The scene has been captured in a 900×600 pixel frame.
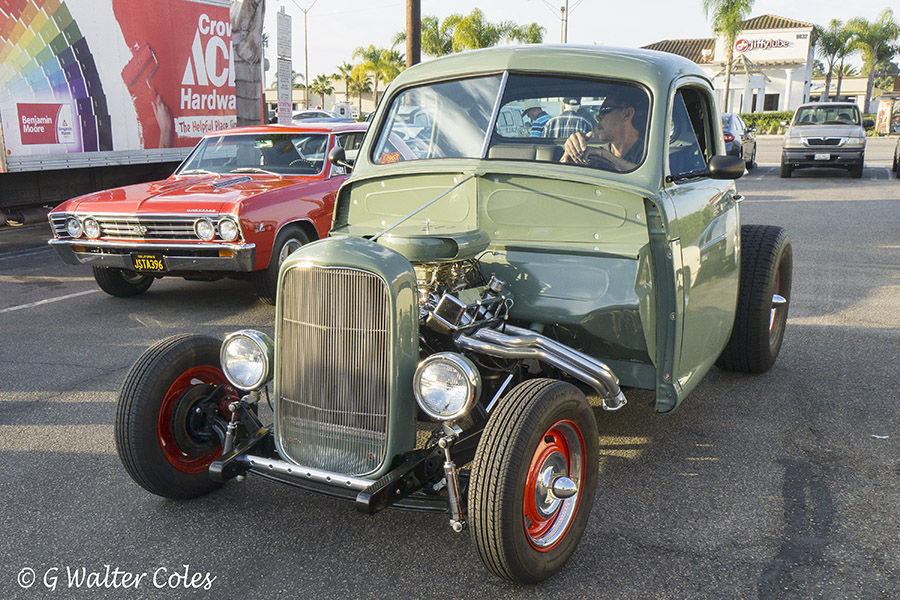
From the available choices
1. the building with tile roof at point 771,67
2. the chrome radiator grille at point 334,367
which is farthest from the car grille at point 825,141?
the building with tile roof at point 771,67

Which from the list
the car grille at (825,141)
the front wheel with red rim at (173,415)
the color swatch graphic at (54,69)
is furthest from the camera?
the car grille at (825,141)

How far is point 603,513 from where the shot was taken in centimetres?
349

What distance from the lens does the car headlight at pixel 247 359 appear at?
3205 millimetres

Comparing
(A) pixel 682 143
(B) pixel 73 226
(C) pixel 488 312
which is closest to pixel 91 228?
(B) pixel 73 226

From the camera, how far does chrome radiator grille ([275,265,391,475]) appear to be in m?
2.90

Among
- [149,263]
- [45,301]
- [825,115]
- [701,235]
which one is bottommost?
Result: [45,301]

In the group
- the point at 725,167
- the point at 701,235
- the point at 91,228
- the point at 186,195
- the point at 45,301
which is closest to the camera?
the point at 725,167

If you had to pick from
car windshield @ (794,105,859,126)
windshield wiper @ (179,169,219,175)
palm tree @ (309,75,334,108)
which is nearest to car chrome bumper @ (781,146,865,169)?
car windshield @ (794,105,859,126)

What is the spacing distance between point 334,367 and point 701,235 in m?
2.14

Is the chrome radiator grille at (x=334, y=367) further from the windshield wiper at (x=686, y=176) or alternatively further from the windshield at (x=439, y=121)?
the windshield wiper at (x=686, y=176)

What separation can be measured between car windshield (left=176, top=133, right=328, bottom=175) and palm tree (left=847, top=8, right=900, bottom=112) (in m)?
69.6

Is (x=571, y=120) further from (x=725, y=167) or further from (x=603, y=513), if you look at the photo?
(x=603, y=513)

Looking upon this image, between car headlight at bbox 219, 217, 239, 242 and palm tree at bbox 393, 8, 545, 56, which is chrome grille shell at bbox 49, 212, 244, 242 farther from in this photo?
palm tree at bbox 393, 8, 545, 56

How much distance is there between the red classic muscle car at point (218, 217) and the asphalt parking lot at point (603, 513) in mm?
1171
